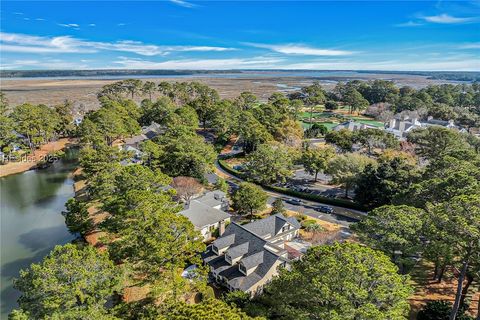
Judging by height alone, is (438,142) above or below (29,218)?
above

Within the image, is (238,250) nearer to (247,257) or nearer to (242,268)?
(247,257)

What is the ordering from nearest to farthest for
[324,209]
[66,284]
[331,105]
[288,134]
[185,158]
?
[66,284], [324,209], [185,158], [288,134], [331,105]

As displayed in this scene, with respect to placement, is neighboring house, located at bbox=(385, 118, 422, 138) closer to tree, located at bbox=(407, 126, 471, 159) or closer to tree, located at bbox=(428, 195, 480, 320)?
tree, located at bbox=(407, 126, 471, 159)

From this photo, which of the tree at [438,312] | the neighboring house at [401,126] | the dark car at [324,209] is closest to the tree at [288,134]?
the dark car at [324,209]

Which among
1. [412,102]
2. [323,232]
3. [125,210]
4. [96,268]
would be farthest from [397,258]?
[412,102]

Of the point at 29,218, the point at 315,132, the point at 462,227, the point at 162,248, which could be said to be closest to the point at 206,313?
the point at 162,248

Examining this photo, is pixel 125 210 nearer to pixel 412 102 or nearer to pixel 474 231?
pixel 474 231

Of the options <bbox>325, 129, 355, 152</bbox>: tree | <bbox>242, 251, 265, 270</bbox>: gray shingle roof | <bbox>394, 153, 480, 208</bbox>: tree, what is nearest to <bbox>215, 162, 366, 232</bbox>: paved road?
<bbox>394, 153, 480, 208</bbox>: tree
